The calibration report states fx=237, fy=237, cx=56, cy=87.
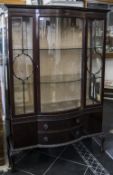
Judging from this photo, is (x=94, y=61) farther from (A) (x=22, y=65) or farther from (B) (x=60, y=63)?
(A) (x=22, y=65)

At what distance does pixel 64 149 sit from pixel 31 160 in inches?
15.4

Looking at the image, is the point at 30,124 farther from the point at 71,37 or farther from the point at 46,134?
the point at 71,37

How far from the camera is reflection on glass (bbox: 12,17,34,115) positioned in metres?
1.87

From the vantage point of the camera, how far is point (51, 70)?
2.06 metres

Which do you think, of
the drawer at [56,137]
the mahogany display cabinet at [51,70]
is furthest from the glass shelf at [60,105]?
the drawer at [56,137]

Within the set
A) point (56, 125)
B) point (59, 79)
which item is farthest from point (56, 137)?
point (59, 79)

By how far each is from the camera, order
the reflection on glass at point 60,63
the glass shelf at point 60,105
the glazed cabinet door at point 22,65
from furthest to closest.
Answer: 1. the glass shelf at point 60,105
2. the reflection on glass at point 60,63
3. the glazed cabinet door at point 22,65

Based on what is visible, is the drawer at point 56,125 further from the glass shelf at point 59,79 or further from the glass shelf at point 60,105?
the glass shelf at point 59,79

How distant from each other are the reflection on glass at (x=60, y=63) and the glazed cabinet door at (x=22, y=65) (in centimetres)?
9

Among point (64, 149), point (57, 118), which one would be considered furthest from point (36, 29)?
point (64, 149)

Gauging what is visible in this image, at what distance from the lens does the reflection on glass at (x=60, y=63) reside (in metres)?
1.97

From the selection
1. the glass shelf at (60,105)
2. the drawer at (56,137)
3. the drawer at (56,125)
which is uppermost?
the glass shelf at (60,105)

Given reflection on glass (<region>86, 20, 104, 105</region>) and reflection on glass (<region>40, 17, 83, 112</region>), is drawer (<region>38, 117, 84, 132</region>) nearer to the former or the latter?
reflection on glass (<region>40, 17, 83, 112</region>)

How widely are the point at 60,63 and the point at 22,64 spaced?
1.10 feet
